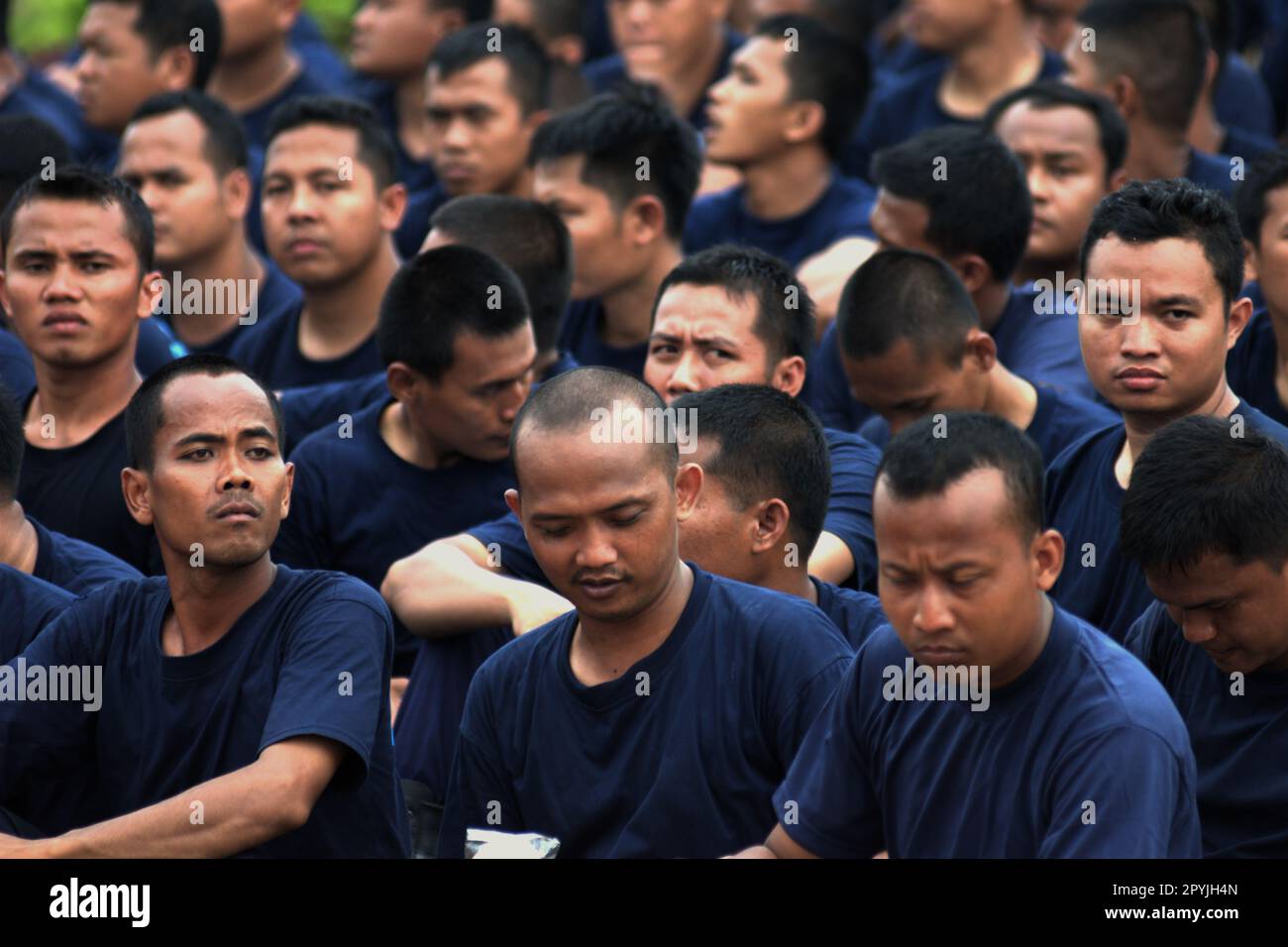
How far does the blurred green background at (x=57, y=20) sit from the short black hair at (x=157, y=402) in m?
10.2

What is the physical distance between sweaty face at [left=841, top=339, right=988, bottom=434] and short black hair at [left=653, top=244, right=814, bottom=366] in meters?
0.21

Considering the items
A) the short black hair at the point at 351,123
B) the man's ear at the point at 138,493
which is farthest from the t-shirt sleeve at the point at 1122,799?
the short black hair at the point at 351,123

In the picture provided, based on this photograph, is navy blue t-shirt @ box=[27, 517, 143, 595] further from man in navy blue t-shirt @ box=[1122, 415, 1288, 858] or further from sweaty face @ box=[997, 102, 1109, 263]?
sweaty face @ box=[997, 102, 1109, 263]

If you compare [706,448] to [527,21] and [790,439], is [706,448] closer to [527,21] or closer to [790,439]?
[790,439]

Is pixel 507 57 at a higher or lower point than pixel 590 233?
higher

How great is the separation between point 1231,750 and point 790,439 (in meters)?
1.26

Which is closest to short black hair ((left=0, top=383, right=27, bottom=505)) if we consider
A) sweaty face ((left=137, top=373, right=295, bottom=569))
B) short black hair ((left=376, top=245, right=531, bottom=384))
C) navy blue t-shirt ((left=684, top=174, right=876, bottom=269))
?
sweaty face ((left=137, top=373, right=295, bottom=569))

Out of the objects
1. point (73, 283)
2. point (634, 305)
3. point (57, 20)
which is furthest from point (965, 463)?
point (57, 20)

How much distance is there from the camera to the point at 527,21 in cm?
1048

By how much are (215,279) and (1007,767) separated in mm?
5092

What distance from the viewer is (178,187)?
26.2 feet

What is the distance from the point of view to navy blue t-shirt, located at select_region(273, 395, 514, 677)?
18.8 feet

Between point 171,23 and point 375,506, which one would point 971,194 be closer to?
point 375,506
